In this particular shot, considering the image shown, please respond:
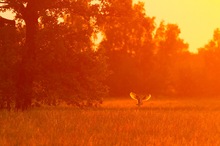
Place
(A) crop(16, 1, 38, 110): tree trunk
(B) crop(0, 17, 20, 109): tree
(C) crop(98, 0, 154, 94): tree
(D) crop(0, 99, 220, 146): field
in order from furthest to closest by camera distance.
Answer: (C) crop(98, 0, 154, 94): tree
(A) crop(16, 1, 38, 110): tree trunk
(B) crop(0, 17, 20, 109): tree
(D) crop(0, 99, 220, 146): field

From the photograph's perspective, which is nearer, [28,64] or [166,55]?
[28,64]

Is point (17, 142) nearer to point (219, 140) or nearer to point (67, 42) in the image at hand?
point (219, 140)

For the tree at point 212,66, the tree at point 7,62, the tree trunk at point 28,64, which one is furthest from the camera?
the tree at point 212,66

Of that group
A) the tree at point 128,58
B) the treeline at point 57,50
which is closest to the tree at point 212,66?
the tree at point 128,58

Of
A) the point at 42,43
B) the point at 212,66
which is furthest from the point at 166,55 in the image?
the point at 42,43

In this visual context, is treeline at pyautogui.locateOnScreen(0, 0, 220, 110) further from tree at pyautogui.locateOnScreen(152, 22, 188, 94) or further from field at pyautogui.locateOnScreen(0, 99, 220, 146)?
tree at pyautogui.locateOnScreen(152, 22, 188, 94)

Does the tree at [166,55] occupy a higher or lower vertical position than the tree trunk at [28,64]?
higher

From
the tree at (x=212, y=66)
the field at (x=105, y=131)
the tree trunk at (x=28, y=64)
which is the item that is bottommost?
the field at (x=105, y=131)

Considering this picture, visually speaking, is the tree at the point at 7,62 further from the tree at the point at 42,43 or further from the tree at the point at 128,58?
the tree at the point at 128,58

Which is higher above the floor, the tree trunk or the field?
the tree trunk

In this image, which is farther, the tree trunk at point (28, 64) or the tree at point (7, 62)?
the tree trunk at point (28, 64)

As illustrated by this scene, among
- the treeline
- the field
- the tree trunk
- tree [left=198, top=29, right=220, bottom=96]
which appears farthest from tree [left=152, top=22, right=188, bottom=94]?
the field

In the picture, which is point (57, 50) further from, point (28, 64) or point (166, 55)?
point (166, 55)

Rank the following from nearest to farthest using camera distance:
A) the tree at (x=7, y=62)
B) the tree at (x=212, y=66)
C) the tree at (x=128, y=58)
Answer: the tree at (x=7, y=62) → the tree at (x=128, y=58) → the tree at (x=212, y=66)
